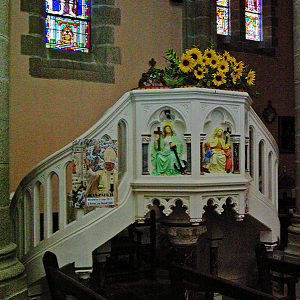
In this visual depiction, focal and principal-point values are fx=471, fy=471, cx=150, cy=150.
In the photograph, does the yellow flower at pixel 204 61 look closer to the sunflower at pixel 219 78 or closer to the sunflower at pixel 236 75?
the sunflower at pixel 219 78

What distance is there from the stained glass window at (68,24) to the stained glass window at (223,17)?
277cm

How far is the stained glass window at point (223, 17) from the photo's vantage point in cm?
888

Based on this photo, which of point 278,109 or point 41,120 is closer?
point 41,120

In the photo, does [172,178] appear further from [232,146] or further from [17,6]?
[17,6]

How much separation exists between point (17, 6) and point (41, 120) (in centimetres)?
159

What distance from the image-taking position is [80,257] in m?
3.84

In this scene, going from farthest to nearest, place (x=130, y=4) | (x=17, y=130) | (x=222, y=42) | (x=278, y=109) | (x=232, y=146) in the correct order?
(x=278, y=109) → (x=222, y=42) → (x=130, y=4) → (x=17, y=130) → (x=232, y=146)

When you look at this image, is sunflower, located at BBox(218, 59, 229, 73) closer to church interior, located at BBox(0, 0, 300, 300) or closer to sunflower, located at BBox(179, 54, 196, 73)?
church interior, located at BBox(0, 0, 300, 300)

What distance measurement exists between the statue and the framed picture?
5639 mm

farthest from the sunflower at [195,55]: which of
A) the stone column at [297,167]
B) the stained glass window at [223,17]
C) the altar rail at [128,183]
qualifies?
the stained glass window at [223,17]

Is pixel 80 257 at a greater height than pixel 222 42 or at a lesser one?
lesser

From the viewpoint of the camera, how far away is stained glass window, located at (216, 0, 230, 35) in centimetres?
888

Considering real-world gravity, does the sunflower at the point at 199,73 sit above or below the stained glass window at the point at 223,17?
below

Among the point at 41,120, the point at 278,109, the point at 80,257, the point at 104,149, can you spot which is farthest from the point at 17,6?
the point at 278,109
